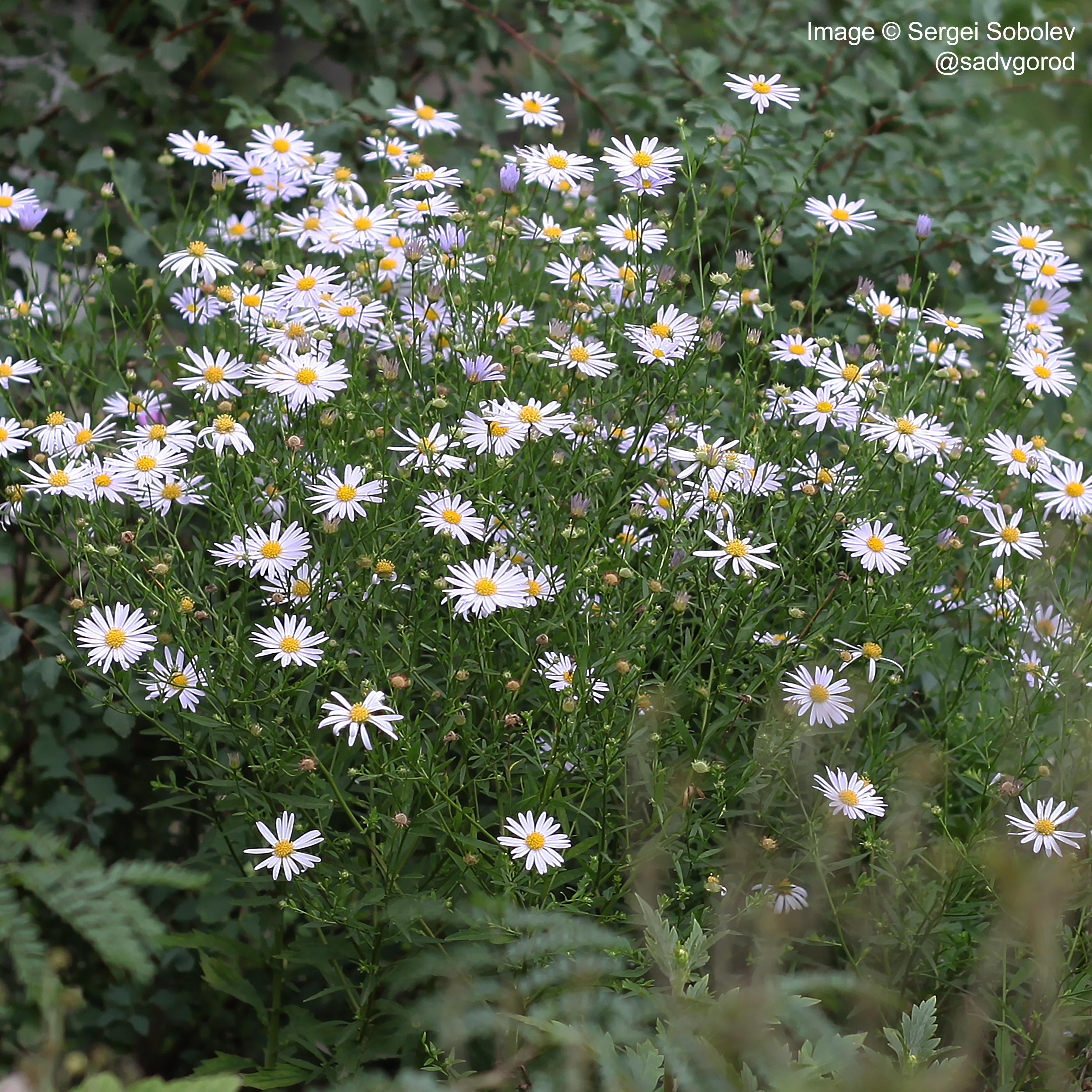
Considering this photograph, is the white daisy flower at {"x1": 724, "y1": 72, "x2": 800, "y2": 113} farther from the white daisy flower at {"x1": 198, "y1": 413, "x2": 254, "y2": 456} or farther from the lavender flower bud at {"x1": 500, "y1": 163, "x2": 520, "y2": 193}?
the white daisy flower at {"x1": 198, "y1": 413, "x2": 254, "y2": 456}

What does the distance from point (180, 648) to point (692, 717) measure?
35.1 inches

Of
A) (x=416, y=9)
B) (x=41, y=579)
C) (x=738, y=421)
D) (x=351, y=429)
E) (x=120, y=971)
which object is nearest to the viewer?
(x=351, y=429)

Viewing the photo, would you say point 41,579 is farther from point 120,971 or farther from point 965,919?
point 965,919

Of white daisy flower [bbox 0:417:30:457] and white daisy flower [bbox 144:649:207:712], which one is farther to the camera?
white daisy flower [bbox 0:417:30:457]

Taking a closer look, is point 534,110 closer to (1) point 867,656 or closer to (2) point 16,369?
(2) point 16,369

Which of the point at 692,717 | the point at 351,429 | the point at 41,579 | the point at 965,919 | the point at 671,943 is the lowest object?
the point at 671,943

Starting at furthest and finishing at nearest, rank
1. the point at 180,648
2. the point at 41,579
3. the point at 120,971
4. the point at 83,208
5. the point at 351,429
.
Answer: the point at 83,208
the point at 41,579
the point at 120,971
the point at 351,429
the point at 180,648

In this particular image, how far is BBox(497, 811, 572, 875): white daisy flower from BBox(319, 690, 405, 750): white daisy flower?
0.24 m

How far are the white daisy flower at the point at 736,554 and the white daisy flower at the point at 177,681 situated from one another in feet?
2.75

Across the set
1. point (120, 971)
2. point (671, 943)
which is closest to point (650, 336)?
point (671, 943)

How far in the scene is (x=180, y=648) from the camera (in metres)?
2.00

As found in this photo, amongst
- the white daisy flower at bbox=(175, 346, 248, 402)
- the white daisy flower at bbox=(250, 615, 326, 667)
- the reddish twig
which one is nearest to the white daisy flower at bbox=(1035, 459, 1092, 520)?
the white daisy flower at bbox=(250, 615, 326, 667)

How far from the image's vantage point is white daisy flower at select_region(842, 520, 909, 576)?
6.51ft

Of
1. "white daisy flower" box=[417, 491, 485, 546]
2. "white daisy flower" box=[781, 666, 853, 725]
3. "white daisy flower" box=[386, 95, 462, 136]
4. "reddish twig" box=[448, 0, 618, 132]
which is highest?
"reddish twig" box=[448, 0, 618, 132]
